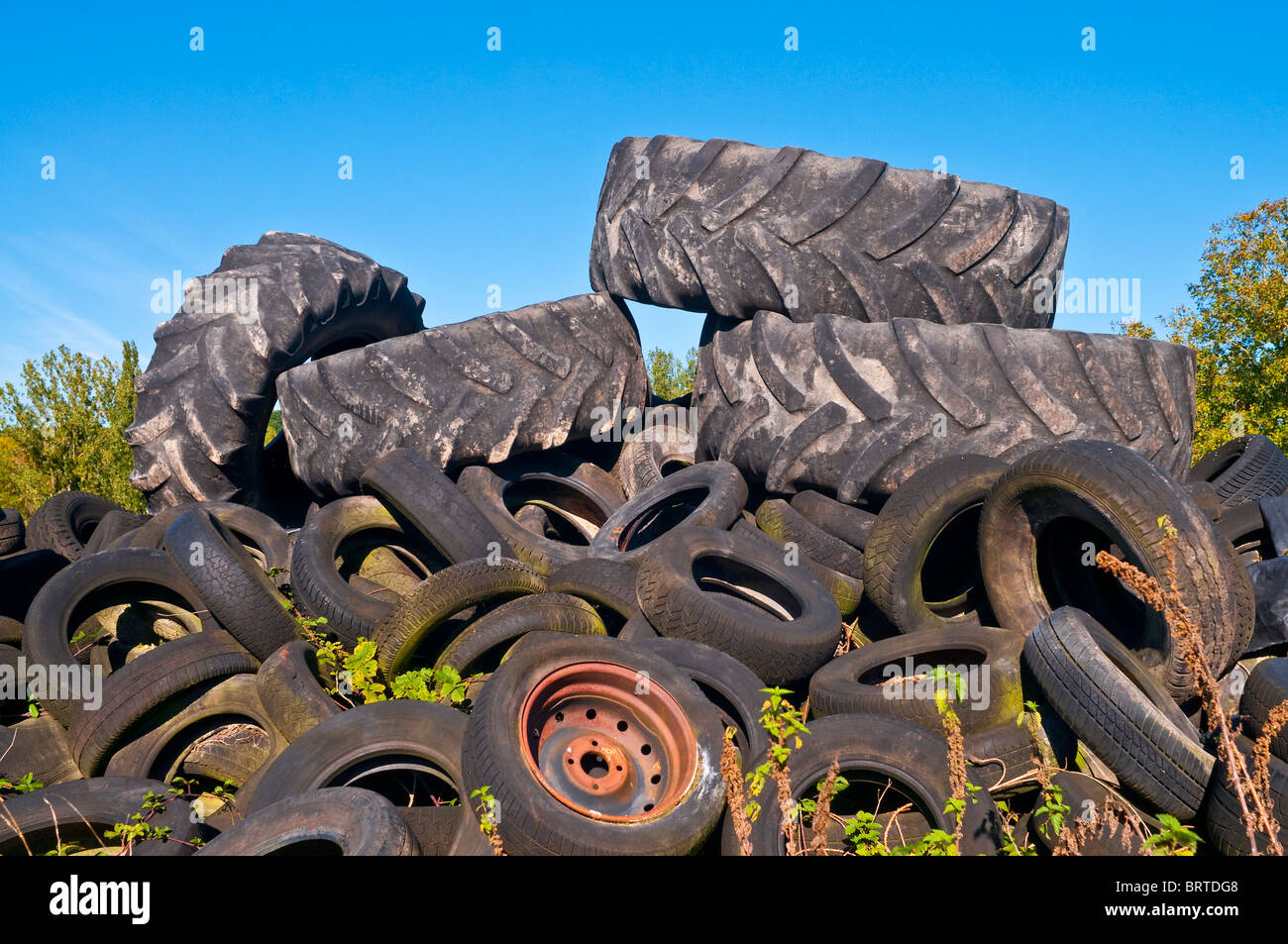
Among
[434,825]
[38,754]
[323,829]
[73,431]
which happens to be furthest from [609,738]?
[73,431]

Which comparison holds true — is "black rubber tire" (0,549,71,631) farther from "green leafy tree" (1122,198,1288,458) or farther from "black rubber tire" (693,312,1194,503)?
"green leafy tree" (1122,198,1288,458)

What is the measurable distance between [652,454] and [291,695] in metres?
3.89

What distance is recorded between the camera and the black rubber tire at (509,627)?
14.7ft

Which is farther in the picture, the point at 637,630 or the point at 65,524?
the point at 65,524

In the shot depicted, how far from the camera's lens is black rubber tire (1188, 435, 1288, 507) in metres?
7.13

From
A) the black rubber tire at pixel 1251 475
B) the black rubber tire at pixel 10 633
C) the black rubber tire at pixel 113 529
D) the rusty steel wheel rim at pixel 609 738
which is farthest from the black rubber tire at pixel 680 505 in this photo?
the black rubber tire at pixel 1251 475

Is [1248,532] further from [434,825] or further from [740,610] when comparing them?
[434,825]

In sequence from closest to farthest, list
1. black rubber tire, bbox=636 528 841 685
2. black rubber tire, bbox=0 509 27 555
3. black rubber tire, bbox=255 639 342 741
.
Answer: black rubber tire, bbox=255 639 342 741 < black rubber tire, bbox=636 528 841 685 < black rubber tire, bbox=0 509 27 555

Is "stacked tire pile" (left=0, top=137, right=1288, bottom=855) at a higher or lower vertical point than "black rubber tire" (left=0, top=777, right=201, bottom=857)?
higher

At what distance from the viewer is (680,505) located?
6.92 metres

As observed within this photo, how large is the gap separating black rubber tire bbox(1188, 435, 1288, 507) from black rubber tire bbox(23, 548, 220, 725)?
286 inches

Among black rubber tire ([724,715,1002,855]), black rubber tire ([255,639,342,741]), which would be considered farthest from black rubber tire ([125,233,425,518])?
black rubber tire ([724,715,1002,855])

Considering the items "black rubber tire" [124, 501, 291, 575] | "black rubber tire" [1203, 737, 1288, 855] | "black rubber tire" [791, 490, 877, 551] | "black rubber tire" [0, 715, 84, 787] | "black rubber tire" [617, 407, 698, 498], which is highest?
"black rubber tire" [617, 407, 698, 498]
